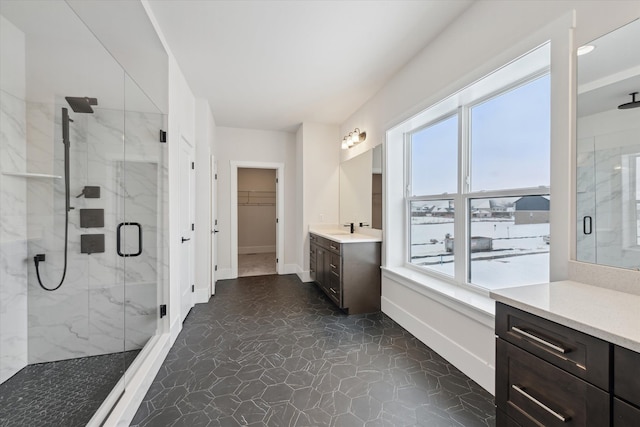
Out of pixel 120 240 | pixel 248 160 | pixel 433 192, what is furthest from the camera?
pixel 248 160

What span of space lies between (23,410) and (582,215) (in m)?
3.32

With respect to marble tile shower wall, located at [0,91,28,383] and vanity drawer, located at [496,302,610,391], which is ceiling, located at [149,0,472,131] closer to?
marble tile shower wall, located at [0,91,28,383]

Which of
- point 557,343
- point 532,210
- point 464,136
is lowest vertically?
point 557,343

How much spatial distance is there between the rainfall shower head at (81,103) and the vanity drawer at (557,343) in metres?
3.08

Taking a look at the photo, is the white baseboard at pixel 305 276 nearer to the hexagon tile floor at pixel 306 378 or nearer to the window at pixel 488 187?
the hexagon tile floor at pixel 306 378

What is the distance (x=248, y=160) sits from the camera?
194 inches

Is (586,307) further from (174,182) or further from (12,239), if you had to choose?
(12,239)

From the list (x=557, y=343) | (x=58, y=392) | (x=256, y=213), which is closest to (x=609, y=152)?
(x=557, y=343)

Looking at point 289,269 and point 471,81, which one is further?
point 289,269

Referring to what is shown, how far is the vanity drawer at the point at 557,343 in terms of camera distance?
81 cm

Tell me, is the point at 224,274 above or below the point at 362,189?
below

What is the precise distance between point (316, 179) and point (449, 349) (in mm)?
3146

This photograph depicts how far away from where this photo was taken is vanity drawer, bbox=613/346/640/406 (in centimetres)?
73

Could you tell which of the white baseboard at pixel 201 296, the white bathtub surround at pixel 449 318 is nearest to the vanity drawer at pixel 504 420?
the white bathtub surround at pixel 449 318
